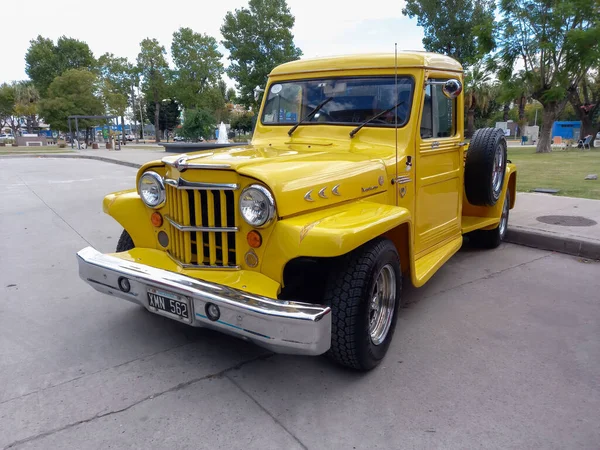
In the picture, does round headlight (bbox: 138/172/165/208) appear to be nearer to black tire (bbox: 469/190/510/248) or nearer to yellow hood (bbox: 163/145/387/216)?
yellow hood (bbox: 163/145/387/216)

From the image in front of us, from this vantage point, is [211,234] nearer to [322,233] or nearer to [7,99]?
[322,233]

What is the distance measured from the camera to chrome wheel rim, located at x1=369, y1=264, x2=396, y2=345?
3.05 m

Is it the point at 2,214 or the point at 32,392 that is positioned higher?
the point at 2,214

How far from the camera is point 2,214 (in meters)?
8.19

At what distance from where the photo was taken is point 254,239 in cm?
274

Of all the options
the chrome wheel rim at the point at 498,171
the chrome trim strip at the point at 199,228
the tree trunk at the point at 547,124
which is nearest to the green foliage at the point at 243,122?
the tree trunk at the point at 547,124

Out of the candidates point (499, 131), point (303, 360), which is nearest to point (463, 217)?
point (499, 131)

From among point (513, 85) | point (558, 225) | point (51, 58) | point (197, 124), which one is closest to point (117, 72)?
point (51, 58)

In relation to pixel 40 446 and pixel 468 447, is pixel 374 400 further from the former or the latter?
pixel 40 446

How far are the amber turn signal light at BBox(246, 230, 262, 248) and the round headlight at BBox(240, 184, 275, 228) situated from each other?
0.25 ft

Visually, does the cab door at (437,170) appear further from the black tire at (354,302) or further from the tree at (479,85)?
the tree at (479,85)

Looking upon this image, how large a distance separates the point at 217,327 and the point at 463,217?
3.66 m

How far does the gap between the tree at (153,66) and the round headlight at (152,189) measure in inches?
2015

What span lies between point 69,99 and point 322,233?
4724cm
